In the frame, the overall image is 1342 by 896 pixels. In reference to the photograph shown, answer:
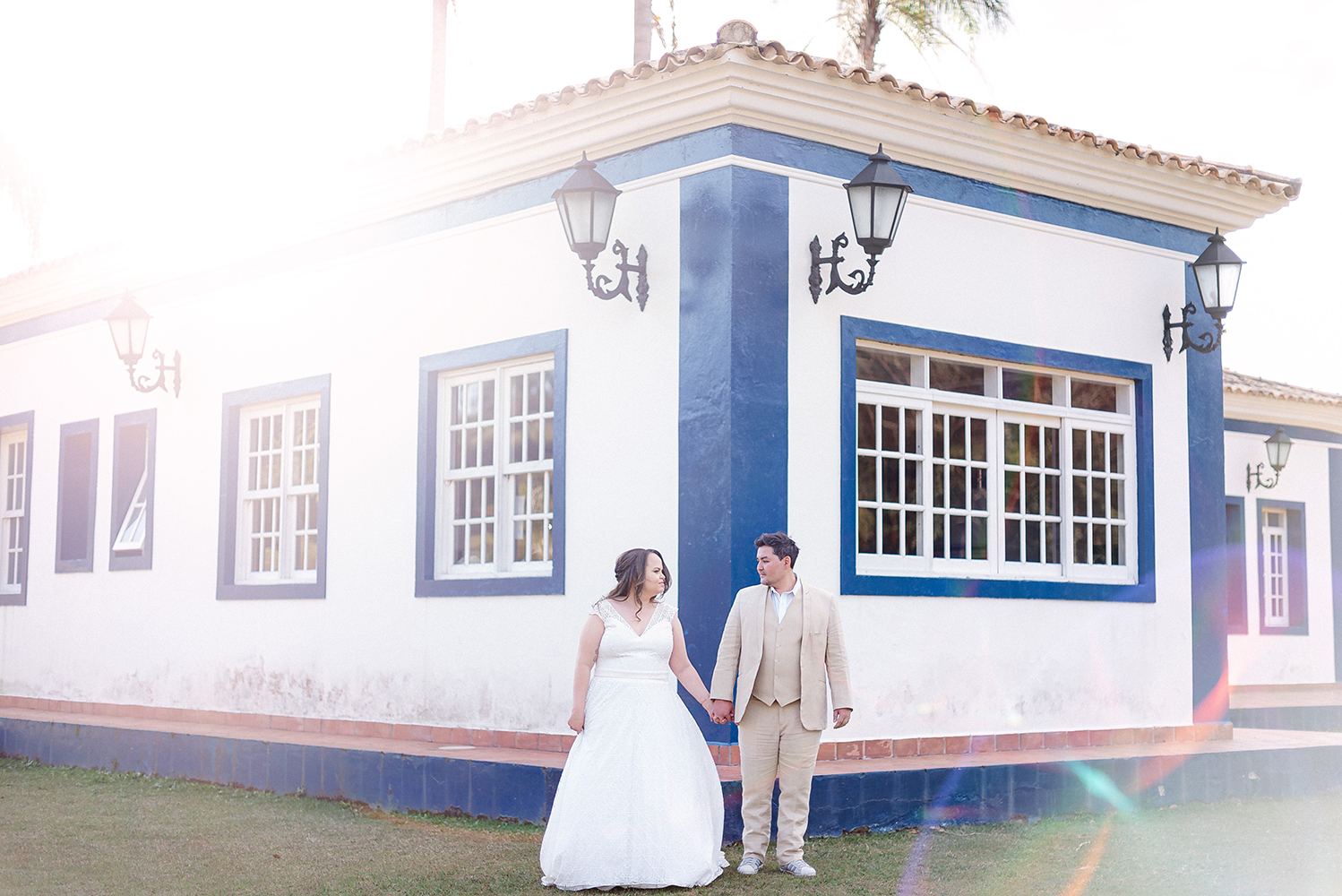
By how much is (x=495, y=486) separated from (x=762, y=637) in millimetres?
3306

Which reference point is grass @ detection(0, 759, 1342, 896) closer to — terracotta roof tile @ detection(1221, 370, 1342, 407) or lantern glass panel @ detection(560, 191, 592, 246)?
lantern glass panel @ detection(560, 191, 592, 246)

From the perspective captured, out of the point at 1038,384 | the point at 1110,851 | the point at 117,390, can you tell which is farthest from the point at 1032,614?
the point at 117,390

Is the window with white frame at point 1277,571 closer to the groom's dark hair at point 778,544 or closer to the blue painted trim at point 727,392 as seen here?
the blue painted trim at point 727,392

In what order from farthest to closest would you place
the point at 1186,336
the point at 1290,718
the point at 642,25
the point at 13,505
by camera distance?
the point at 642,25, the point at 13,505, the point at 1290,718, the point at 1186,336

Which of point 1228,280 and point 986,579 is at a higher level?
point 1228,280

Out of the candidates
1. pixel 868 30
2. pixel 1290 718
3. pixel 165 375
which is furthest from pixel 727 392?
pixel 868 30

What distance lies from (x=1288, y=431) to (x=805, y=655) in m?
12.6

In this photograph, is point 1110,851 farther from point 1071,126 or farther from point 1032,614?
point 1071,126

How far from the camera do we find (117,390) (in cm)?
1284

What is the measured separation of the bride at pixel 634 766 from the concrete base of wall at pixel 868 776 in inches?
35.1

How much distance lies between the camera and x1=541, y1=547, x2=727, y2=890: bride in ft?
20.6

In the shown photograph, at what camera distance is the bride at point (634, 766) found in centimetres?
629

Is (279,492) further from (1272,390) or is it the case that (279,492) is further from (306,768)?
(1272,390)

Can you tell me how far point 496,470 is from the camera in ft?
31.5
